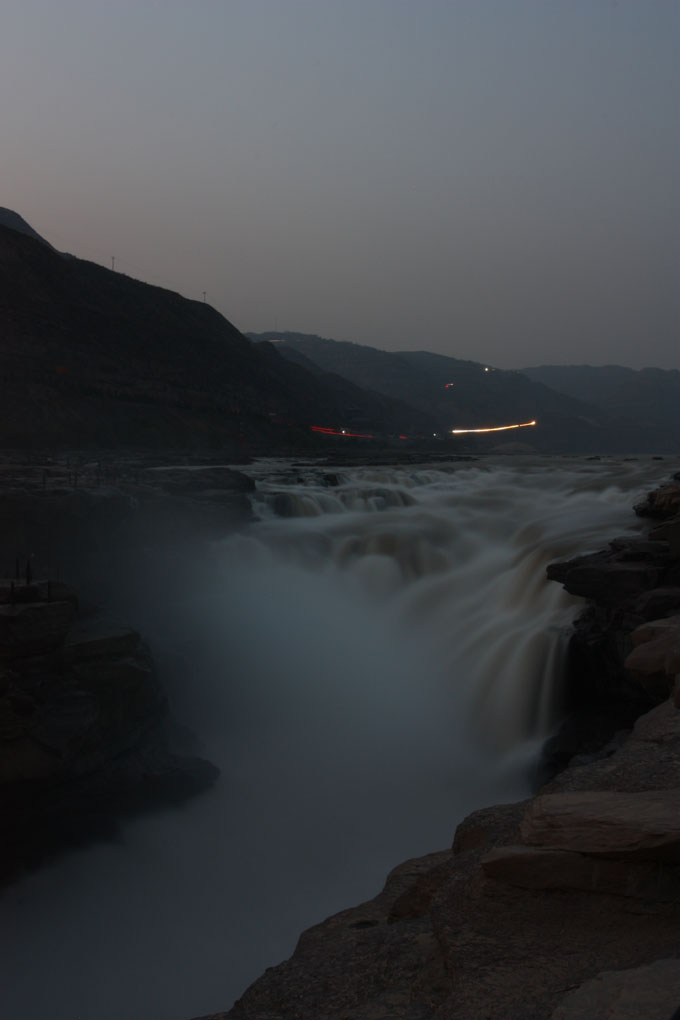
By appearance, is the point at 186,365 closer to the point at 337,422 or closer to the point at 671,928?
the point at 337,422

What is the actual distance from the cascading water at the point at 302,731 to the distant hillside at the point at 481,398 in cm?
6568

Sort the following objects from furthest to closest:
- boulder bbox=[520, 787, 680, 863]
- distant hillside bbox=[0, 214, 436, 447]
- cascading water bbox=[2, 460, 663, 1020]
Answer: distant hillside bbox=[0, 214, 436, 447] → cascading water bbox=[2, 460, 663, 1020] → boulder bbox=[520, 787, 680, 863]

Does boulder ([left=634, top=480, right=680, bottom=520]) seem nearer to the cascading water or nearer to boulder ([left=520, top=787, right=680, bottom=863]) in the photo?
the cascading water

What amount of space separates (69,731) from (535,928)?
22.5ft

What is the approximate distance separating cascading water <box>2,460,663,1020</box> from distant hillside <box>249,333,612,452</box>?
2586 inches

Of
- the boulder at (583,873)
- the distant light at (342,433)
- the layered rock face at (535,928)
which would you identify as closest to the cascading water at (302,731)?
the layered rock face at (535,928)

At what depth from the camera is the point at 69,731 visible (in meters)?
8.57

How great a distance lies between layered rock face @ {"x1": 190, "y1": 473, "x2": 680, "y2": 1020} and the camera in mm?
2611

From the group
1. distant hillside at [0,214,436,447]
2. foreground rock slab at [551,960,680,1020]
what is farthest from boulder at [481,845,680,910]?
distant hillside at [0,214,436,447]

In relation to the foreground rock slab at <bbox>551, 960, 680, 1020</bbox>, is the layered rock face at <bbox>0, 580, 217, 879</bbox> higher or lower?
lower

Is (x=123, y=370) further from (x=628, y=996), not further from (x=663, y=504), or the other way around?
(x=628, y=996)

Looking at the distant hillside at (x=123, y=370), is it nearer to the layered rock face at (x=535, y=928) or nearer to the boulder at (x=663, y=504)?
the boulder at (x=663, y=504)

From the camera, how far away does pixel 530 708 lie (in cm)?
1015

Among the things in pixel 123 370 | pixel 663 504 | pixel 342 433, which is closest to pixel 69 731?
pixel 663 504
